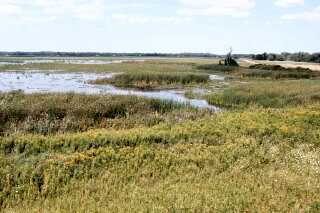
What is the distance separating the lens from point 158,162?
44.4ft

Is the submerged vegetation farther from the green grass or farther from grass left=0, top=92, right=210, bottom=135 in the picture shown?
the green grass

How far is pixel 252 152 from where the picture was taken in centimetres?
1507

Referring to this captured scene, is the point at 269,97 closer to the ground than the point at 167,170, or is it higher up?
closer to the ground

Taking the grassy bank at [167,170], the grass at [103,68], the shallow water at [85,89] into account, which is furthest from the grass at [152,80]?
the grassy bank at [167,170]

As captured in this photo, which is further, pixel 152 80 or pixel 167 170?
pixel 152 80

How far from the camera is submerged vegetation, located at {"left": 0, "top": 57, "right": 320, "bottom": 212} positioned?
34.2ft

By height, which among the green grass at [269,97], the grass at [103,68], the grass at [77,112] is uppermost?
the grass at [77,112]

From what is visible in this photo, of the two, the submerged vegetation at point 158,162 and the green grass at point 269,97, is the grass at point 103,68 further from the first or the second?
the submerged vegetation at point 158,162

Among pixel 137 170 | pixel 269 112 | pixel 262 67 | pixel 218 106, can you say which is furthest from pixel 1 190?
pixel 262 67

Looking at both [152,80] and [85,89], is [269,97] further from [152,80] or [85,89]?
[152,80]

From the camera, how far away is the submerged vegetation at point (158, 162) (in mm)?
10438

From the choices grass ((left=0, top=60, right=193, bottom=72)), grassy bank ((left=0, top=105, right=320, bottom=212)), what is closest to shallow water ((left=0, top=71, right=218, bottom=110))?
grassy bank ((left=0, top=105, right=320, bottom=212))

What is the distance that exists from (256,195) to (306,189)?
4.32 feet

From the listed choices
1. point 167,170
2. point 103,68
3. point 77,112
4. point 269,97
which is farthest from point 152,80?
point 167,170
